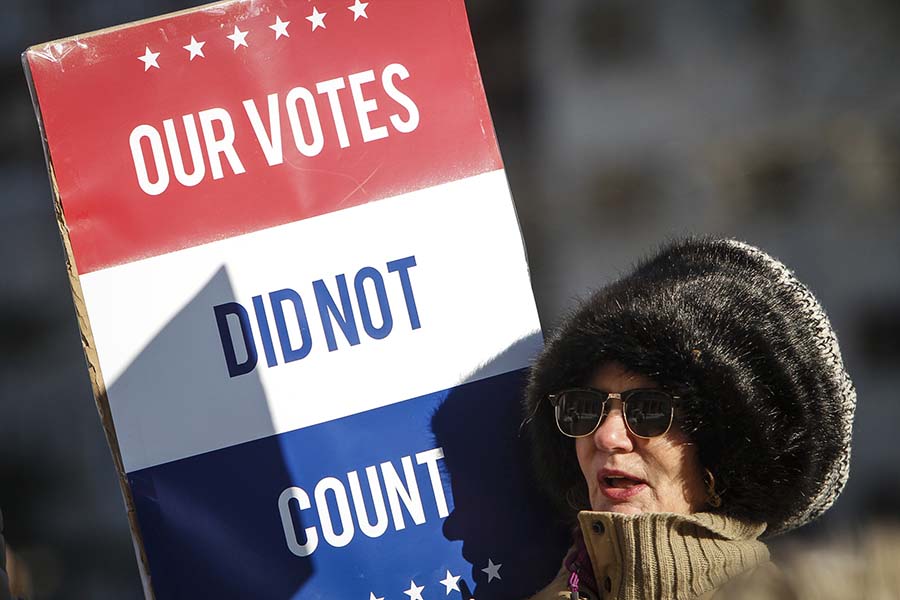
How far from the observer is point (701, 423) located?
7.04 feet

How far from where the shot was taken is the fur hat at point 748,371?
2.12m

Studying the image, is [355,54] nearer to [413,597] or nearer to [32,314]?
[413,597]

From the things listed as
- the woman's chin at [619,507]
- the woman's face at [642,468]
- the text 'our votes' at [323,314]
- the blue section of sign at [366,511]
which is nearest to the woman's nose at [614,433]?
the woman's face at [642,468]

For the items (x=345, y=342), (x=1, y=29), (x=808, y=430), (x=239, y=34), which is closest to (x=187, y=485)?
(x=345, y=342)

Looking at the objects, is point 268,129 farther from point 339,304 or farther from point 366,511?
point 366,511

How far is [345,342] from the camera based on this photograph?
2.48m

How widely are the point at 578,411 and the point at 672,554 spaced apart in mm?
347

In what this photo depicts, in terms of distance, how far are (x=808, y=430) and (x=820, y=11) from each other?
163 centimetres

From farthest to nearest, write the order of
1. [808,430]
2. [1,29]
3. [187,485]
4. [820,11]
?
[1,29]
[820,11]
[187,485]
[808,430]

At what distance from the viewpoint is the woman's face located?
2170 mm

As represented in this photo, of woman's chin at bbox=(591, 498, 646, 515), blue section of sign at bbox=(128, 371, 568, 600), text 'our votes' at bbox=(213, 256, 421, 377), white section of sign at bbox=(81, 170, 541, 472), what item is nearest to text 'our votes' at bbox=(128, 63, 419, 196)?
white section of sign at bbox=(81, 170, 541, 472)

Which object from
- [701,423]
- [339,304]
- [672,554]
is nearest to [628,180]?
[339,304]

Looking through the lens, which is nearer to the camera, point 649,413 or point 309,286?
point 649,413

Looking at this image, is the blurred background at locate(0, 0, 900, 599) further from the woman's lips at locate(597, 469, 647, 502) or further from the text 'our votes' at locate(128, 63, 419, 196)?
the woman's lips at locate(597, 469, 647, 502)
